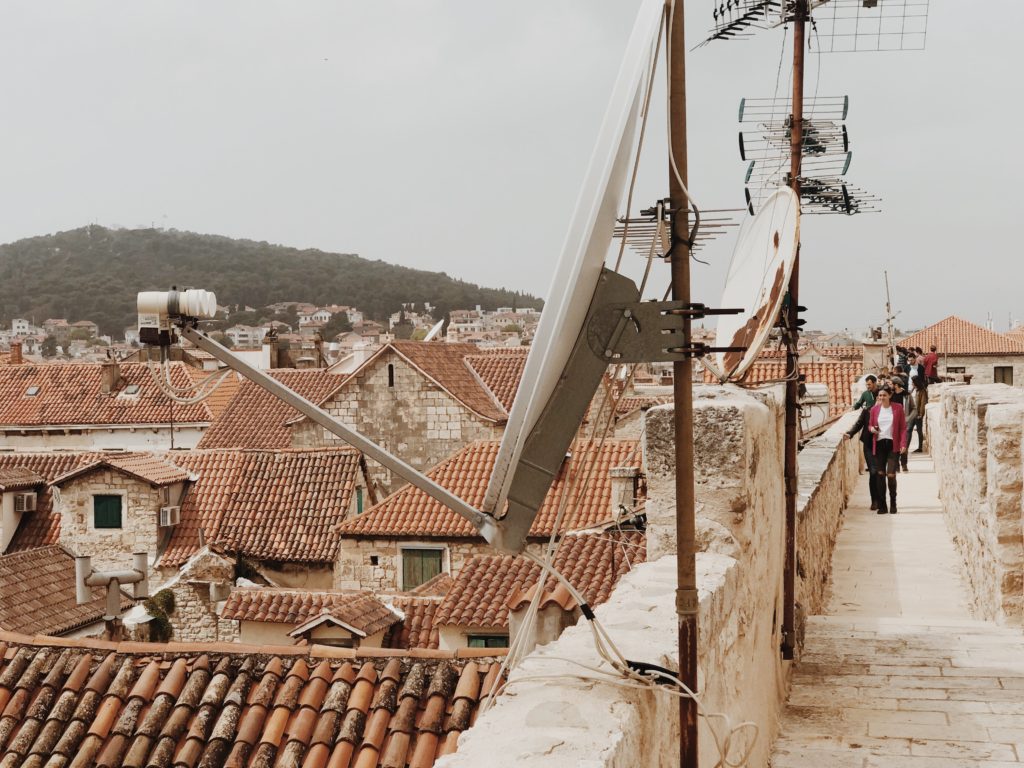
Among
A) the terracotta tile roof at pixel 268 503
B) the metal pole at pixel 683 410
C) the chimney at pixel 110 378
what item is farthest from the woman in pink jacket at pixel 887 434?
the chimney at pixel 110 378

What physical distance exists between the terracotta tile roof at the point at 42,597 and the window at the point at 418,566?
16.3ft

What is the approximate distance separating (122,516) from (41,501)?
124 inches

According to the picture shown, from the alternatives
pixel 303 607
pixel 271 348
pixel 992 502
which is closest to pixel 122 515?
pixel 303 607

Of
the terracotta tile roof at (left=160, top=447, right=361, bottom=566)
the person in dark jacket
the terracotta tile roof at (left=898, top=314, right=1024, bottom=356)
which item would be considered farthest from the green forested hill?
the terracotta tile roof at (left=898, top=314, right=1024, bottom=356)

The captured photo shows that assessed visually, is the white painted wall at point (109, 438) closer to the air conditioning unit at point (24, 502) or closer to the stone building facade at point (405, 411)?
the stone building facade at point (405, 411)

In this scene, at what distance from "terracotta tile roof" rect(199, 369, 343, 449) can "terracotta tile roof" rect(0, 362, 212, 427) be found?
5.72 metres

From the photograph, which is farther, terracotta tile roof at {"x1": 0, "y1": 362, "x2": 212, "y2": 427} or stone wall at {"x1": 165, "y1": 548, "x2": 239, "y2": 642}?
terracotta tile roof at {"x1": 0, "y1": 362, "x2": 212, "y2": 427}

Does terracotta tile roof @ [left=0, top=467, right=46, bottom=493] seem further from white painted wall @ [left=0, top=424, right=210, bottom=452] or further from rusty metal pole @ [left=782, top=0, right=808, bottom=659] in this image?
rusty metal pole @ [left=782, top=0, right=808, bottom=659]

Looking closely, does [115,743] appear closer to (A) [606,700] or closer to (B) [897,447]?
(A) [606,700]

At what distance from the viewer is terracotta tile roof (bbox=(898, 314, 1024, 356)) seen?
163ft

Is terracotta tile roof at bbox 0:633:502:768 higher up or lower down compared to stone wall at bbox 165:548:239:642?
higher up

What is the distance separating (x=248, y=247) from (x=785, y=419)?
46.1 meters

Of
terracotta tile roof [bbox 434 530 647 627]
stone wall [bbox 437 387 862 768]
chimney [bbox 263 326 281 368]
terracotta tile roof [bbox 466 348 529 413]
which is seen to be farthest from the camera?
chimney [bbox 263 326 281 368]

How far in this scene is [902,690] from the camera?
16.4ft
